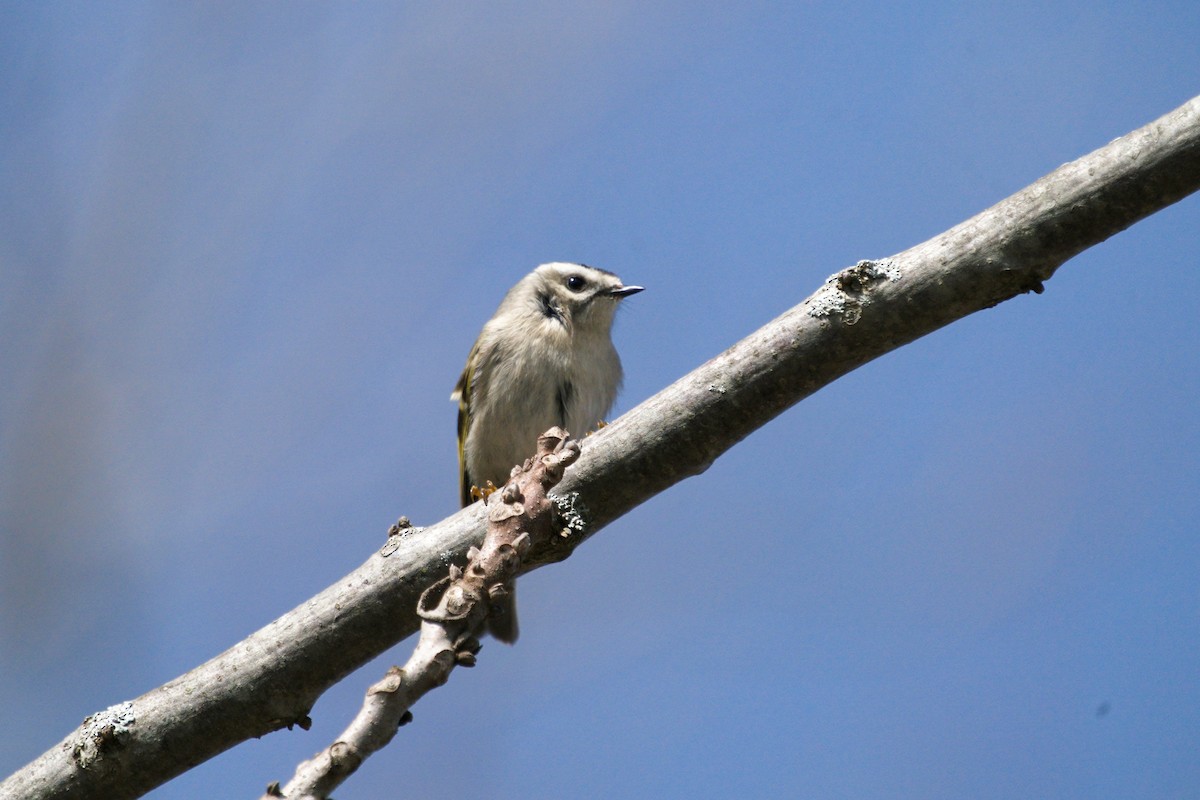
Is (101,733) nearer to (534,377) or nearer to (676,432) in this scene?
(676,432)

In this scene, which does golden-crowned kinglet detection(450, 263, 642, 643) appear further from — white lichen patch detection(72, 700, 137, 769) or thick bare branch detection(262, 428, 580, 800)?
Result: thick bare branch detection(262, 428, 580, 800)

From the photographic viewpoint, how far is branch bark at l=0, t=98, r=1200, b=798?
2.70 metres

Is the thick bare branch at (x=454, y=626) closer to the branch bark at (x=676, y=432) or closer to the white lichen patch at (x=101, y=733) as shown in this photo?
the branch bark at (x=676, y=432)

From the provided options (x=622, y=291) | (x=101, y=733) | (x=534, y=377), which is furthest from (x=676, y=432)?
(x=622, y=291)

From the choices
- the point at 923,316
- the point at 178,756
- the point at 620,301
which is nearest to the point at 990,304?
the point at 923,316

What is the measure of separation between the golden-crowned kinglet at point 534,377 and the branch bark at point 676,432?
2.38m

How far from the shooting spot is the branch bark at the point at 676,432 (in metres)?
2.70

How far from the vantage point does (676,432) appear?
9.84ft

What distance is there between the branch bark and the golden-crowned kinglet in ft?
7.82

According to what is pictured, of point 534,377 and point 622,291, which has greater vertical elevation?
point 622,291

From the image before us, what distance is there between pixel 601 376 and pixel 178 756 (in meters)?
3.22

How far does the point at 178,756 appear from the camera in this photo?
3221 millimetres

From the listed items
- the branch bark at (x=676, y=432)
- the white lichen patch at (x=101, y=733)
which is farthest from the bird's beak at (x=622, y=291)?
the white lichen patch at (x=101, y=733)

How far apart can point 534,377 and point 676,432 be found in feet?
9.21
